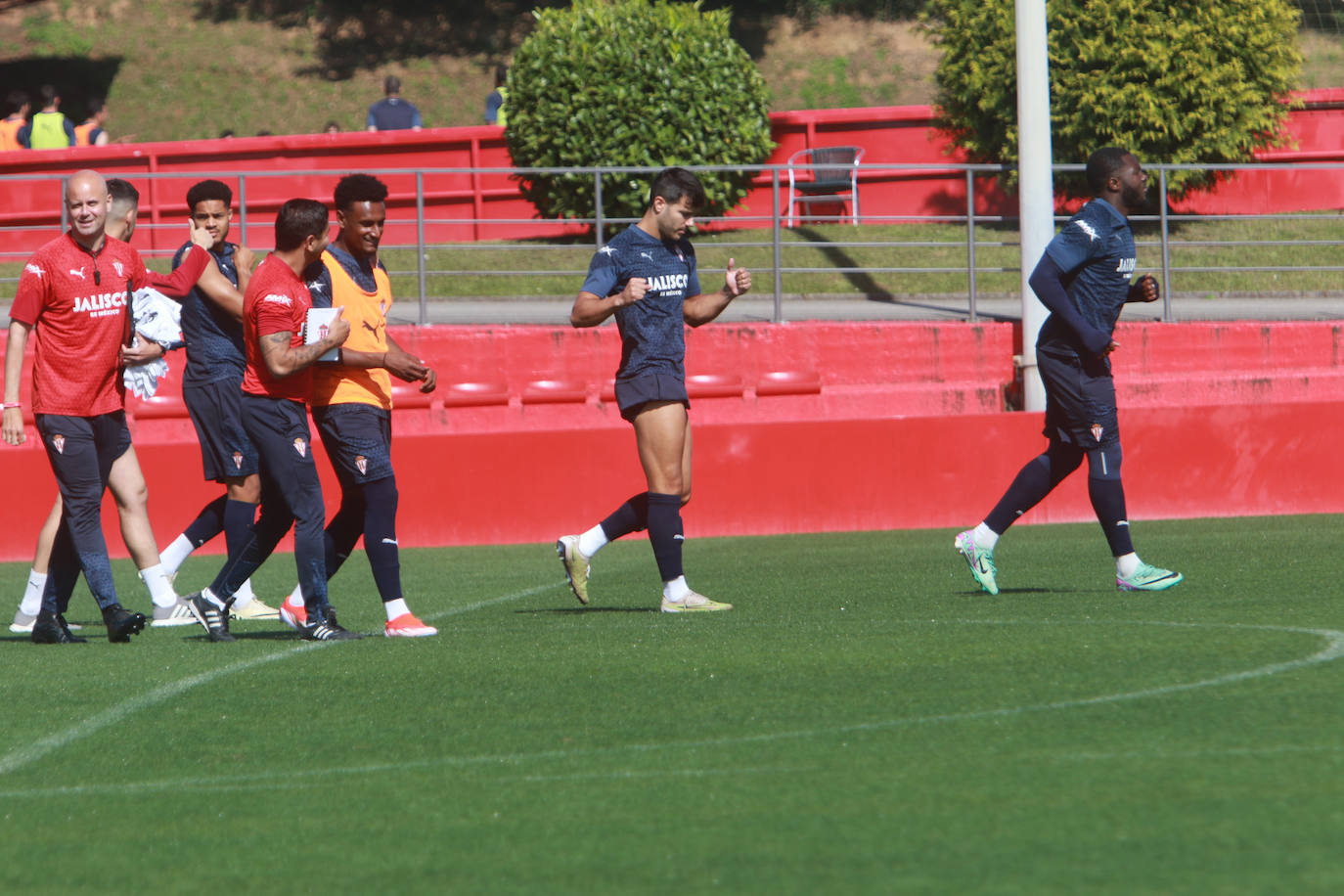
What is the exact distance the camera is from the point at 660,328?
25.4 ft

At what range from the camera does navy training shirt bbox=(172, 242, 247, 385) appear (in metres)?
8.49

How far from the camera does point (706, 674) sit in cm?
591

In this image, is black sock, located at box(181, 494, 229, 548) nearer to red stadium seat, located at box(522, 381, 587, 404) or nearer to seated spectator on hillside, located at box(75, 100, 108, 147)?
red stadium seat, located at box(522, 381, 587, 404)

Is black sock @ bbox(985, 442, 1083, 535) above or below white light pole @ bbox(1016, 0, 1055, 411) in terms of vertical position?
below

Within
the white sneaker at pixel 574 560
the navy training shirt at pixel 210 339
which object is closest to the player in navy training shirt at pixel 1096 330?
the white sneaker at pixel 574 560

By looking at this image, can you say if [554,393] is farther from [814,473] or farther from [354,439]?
[354,439]

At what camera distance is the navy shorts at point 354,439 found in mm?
6965

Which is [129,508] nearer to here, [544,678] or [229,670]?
[229,670]

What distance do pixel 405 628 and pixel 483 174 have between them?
16.4 metres

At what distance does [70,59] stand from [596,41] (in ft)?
73.0

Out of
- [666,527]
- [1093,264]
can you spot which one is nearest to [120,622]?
[666,527]

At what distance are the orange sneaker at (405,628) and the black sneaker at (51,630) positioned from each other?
1464mm

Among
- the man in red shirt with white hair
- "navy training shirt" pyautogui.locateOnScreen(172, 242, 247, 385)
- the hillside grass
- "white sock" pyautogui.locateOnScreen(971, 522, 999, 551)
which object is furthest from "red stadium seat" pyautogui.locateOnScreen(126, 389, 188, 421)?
the hillside grass

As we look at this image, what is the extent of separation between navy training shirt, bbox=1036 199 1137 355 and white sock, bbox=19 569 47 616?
4.75m
